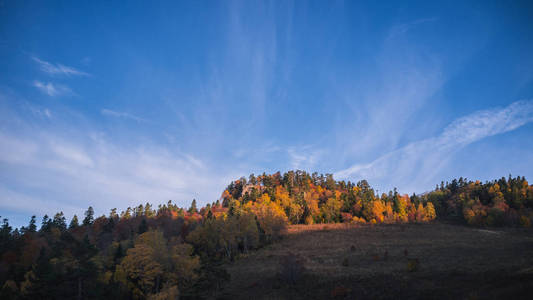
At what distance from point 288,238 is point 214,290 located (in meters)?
46.4

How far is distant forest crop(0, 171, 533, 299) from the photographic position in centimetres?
4206

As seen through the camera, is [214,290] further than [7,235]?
No

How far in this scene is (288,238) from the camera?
86125 millimetres

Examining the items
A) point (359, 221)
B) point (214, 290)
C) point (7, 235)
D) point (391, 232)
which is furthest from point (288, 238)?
Result: point (7, 235)

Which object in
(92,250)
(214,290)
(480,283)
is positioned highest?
(92,250)

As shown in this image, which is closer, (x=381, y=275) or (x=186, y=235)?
(x=381, y=275)

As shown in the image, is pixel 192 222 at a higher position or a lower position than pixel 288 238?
higher

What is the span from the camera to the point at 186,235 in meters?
86.8

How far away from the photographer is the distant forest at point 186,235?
4206 centimetres

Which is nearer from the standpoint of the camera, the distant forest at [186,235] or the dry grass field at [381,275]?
the dry grass field at [381,275]

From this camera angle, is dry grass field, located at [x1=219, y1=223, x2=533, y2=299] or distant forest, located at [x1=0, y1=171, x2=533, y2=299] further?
distant forest, located at [x1=0, y1=171, x2=533, y2=299]

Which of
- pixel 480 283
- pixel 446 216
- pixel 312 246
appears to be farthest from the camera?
pixel 446 216

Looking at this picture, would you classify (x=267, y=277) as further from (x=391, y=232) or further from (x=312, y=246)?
(x=391, y=232)

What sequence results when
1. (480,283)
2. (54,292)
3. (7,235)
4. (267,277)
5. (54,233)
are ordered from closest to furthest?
(480,283), (54,292), (267,277), (7,235), (54,233)
